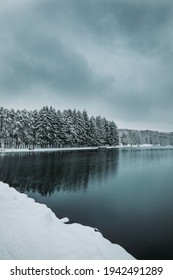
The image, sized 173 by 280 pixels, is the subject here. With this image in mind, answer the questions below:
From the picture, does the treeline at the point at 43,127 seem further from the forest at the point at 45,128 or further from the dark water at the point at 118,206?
the dark water at the point at 118,206

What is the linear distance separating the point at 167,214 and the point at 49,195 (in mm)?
8194

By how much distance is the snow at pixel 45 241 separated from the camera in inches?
210

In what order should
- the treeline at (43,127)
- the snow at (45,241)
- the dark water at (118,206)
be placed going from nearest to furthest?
the snow at (45,241) < the dark water at (118,206) < the treeline at (43,127)

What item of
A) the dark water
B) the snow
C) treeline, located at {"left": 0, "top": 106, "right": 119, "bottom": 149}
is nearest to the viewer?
the snow

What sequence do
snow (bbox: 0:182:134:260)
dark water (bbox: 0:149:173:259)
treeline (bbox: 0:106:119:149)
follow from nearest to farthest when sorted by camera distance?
snow (bbox: 0:182:134:260), dark water (bbox: 0:149:173:259), treeline (bbox: 0:106:119:149)

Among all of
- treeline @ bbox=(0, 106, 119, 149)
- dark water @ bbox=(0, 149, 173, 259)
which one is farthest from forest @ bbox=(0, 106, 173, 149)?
dark water @ bbox=(0, 149, 173, 259)

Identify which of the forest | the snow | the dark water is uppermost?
the forest

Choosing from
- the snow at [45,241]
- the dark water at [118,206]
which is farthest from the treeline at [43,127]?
the snow at [45,241]

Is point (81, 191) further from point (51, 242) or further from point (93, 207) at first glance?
point (51, 242)

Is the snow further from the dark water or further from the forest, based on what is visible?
the forest

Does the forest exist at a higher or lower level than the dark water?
higher

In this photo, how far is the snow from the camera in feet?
17.5

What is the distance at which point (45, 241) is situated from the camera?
20.1 ft
